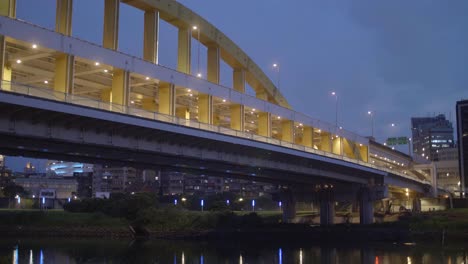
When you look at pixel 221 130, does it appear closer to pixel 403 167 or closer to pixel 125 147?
pixel 125 147

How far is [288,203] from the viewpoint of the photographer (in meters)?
83.2

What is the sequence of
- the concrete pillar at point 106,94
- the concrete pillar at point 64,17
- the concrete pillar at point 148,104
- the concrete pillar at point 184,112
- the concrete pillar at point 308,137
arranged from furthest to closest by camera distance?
the concrete pillar at point 308,137
the concrete pillar at point 184,112
the concrete pillar at point 148,104
the concrete pillar at point 106,94
the concrete pillar at point 64,17

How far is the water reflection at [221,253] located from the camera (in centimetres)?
4647

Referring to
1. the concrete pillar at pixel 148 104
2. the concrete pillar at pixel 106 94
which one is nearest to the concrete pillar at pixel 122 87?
the concrete pillar at pixel 106 94

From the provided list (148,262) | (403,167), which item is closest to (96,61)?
(148,262)

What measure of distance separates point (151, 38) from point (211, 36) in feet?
33.6

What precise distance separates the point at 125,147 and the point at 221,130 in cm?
969

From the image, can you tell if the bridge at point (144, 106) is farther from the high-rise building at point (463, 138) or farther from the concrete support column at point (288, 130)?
the high-rise building at point (463, 138)

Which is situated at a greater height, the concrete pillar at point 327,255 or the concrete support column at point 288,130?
the concrete support column at point 288,130

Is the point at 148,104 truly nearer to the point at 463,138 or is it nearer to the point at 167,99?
the point at 167,99

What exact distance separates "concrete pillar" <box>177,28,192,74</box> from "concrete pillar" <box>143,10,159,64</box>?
14.1 ft

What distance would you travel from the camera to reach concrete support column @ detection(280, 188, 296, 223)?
8250cm

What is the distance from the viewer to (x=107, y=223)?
7750 centimetres

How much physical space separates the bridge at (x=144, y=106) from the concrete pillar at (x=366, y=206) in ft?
15.1
